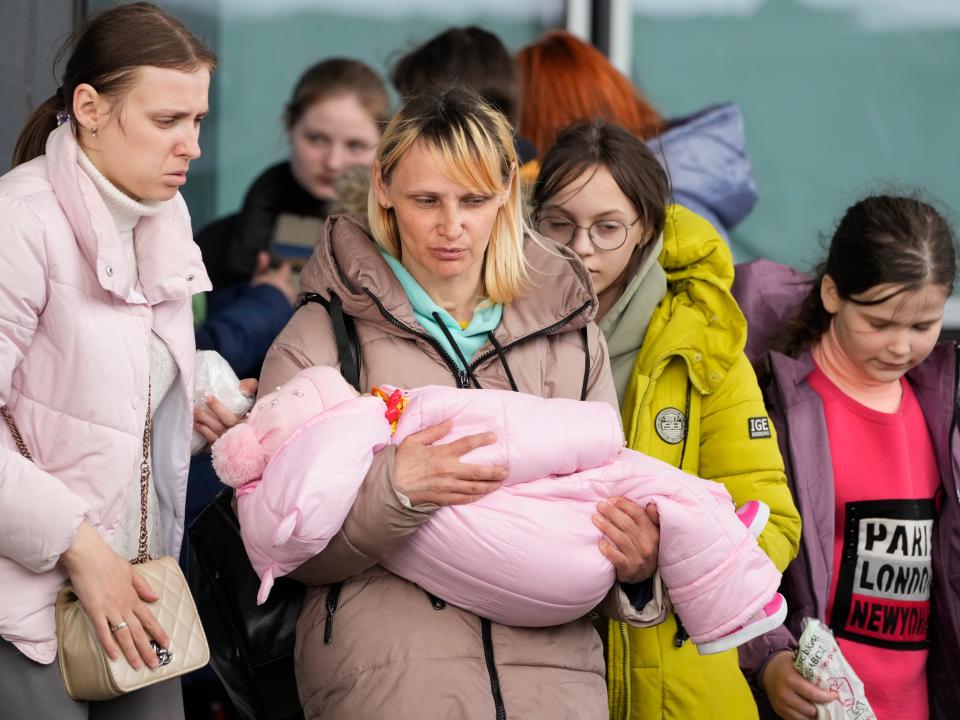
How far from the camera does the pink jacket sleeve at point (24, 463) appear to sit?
6.92 ft

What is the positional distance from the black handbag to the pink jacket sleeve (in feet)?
1.48

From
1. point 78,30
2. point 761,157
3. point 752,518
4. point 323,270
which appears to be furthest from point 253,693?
point 761,157

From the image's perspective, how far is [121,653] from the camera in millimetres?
2186

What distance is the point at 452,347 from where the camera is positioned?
2.64 m

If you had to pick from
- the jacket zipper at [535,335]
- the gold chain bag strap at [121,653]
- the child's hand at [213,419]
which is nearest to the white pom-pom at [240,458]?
the gold chain bag strap at [121,653]

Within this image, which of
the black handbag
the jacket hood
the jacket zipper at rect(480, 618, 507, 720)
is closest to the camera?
the jacket zipper at rect(480, 618, 507, 720)

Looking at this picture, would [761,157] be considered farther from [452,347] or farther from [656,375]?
[452,347]

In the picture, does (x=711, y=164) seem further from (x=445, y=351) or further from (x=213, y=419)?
(x=213, y=419)

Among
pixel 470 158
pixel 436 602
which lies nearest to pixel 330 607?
pixel 436 602

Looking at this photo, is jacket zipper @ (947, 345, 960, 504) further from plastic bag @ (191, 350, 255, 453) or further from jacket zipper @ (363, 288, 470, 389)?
plastic bag @ (191, 350, 255, 453)

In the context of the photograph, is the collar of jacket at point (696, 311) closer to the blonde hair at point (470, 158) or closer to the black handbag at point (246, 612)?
the blonde hair at point (470, 158)

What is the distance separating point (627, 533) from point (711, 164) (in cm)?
187

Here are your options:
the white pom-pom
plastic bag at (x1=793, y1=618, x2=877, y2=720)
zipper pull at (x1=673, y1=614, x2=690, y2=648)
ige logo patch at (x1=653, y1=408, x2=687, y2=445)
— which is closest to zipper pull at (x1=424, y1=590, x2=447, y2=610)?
the white pom-pom

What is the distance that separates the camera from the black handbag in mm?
2559
